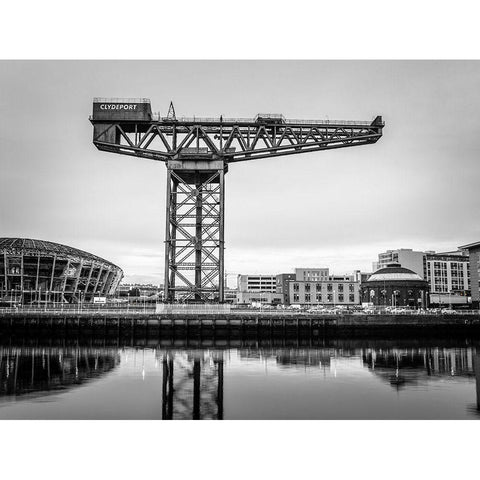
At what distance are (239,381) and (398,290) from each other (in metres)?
55.8

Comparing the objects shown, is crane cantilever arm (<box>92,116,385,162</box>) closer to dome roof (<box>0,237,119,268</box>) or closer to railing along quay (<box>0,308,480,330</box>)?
railing along quay (<box>0,308,480,330</box>)

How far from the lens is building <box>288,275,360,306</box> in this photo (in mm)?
98688

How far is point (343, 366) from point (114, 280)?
228 ft

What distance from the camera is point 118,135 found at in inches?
1410

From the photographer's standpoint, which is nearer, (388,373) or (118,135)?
(388,373)

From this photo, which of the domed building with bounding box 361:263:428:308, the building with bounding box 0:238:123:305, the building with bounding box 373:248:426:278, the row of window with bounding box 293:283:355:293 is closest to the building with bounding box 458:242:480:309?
the domed building with bounding box 361:263:428:308

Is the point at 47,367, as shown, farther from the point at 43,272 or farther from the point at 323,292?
the point at 323,292

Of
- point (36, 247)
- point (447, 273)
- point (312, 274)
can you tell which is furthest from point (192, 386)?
point (447, 273)

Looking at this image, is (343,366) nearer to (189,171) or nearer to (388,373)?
(388,373)

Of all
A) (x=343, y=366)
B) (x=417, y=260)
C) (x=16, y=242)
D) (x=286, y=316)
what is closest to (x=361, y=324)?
(x=286, y=316)

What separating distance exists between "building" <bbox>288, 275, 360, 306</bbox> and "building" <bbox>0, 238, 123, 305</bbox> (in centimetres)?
4036

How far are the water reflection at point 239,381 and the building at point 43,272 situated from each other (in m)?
35.6

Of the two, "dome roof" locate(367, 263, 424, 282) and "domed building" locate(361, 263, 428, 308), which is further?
"dome roof" locate(367, 263, 424, 282)

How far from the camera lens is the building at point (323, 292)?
324ft
